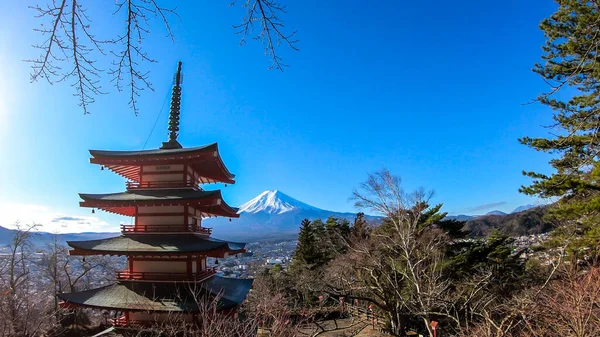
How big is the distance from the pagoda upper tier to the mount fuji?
368ft

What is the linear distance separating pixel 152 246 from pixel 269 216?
493ft

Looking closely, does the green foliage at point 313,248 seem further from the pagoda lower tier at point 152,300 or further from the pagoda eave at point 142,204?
A: the pagoda lower tier at point 152,300

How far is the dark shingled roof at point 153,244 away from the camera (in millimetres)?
9945

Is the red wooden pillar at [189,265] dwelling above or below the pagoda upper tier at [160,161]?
below

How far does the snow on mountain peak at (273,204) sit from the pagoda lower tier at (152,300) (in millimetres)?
148557

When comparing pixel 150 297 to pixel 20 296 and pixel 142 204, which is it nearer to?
pixel 142 204

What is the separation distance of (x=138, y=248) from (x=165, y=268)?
3.54 ft

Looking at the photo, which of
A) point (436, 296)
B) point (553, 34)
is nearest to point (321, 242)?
point (436, 296)

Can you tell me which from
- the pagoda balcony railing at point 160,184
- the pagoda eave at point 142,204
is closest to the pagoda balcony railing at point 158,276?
the pagoda eave at point 142,204

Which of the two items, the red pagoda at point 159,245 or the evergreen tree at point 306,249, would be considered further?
the evergreen tree at point 306,249

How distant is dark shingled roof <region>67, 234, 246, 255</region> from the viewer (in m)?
9.95

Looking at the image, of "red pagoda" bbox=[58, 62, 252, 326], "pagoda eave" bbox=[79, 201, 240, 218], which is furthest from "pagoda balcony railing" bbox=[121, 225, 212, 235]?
"pagoda eave" bbox=[79, 201, 240, 218]

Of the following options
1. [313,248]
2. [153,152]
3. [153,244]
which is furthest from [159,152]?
[313,248]

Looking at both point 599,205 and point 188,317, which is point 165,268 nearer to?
point 188,317
